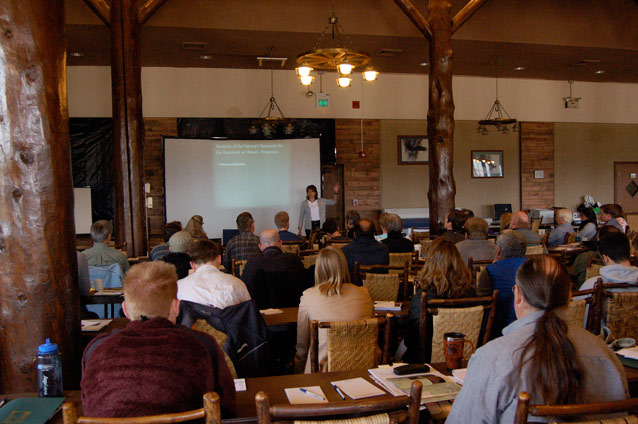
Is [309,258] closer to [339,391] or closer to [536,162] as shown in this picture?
[339,391]

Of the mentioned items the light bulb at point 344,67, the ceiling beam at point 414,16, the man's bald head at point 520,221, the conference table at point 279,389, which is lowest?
the conference table at point 279,389

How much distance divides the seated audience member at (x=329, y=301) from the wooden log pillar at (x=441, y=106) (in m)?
5.18

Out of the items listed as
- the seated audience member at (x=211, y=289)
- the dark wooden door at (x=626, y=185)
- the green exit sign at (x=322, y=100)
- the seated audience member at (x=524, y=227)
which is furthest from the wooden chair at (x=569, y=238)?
the dark wooden door at (x=626, y=185)

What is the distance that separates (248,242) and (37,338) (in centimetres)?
366

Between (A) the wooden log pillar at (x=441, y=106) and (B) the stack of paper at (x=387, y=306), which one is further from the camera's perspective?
(A) the wooden log pillar at (x=441, y=106)

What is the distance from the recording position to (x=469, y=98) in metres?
13.0

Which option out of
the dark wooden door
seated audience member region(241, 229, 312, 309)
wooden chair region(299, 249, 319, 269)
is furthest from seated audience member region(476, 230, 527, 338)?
the dark wooden door

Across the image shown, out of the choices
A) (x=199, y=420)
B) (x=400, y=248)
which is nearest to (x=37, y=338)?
(x=199, y=420)

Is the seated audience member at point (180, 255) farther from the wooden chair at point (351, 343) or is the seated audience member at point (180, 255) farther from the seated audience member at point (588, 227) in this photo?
the seated audience member at point (588, 227)

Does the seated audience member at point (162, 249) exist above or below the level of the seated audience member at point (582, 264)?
above

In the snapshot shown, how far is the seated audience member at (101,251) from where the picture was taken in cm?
538

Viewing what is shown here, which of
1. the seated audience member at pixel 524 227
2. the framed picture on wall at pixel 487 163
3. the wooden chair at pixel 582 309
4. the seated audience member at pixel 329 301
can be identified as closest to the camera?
the wooden chair at pixel 582 309

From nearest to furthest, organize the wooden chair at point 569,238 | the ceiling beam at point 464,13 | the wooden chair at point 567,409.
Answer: the wooden chair at point 567,409 < the wooden chair at point 569,238 < the ceiling beam at point 464,13

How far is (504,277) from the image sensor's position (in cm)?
387
